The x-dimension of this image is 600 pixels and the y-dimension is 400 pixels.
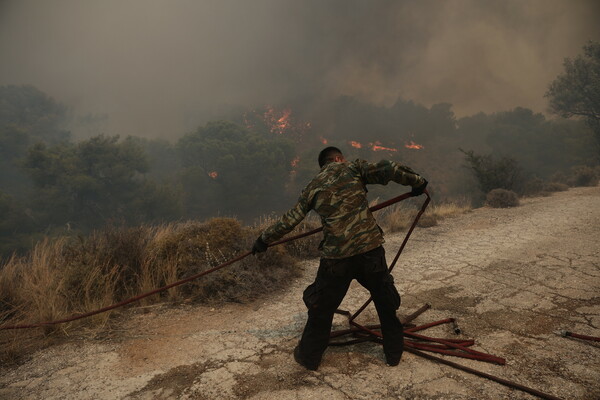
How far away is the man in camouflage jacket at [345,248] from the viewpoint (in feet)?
9.59

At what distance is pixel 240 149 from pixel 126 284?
127ft

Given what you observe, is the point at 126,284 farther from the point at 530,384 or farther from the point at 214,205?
the point at 214,205

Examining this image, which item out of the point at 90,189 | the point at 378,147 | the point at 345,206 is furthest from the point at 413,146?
the point at 345,206

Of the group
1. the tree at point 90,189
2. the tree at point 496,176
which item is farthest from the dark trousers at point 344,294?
the tree at point 90,189

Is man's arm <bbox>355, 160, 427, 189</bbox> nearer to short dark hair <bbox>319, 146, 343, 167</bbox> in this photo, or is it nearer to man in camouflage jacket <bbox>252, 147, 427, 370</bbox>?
man in camouflage jacket <bbox>252, 147, 427, 370</bbox>

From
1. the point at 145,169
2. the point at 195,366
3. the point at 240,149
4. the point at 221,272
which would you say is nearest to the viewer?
the point at 195,366

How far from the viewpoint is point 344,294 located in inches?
119

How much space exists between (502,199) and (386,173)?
Answer: 11.6 m

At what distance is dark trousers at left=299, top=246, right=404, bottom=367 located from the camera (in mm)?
2926

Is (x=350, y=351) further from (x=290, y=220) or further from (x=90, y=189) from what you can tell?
(x=90, y=189)

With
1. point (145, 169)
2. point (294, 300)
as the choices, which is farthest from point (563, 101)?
point (145, 169)

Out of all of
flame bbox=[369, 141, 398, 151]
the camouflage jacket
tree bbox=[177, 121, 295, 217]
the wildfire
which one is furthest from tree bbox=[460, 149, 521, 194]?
the wildfire

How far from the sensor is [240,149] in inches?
1678

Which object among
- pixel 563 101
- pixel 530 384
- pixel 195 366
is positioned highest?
pixel 563 101
